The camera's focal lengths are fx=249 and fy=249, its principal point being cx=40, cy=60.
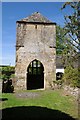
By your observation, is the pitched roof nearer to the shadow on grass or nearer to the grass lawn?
the grass lawn

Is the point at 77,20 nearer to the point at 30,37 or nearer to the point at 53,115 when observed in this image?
the point at 53,115

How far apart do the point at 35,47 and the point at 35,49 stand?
0.73 ft

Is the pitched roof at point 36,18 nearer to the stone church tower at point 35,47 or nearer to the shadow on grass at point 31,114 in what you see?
A: the stone church tower at point 35,47

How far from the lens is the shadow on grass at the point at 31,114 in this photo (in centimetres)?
1183

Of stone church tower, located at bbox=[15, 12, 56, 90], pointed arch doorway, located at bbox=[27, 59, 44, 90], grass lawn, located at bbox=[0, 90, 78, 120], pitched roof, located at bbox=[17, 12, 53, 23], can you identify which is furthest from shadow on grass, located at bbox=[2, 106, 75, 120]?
pointed arch doorway, located at bbox=[27, 59, 44, 90]

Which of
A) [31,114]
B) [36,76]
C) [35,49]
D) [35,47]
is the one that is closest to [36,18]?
[35,47]

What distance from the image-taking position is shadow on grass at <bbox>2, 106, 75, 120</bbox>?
38.8 ft

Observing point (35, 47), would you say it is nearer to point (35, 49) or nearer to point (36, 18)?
point (35, 49)

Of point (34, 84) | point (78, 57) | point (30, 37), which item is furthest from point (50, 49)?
point (78, 57)

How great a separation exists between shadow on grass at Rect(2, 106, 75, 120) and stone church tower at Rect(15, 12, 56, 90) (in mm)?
12810

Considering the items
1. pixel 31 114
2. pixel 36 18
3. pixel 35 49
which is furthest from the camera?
pixel 36 18

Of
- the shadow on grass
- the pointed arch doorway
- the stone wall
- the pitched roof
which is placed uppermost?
the pitched roof

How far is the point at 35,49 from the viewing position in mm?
27391

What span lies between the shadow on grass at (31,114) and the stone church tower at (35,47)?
504 inches
